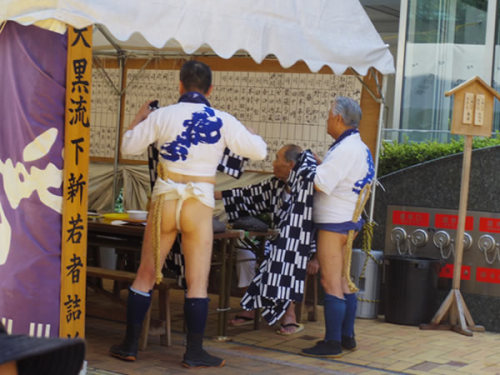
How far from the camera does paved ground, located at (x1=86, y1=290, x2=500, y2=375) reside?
5.38 m

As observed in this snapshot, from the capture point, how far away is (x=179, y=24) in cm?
482

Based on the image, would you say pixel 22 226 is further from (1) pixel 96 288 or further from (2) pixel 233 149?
(1) pixel 96 288

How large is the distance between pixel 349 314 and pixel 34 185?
2.57 m

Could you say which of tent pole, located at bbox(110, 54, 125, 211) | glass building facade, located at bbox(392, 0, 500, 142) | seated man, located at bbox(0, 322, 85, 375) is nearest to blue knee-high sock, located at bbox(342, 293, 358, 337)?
tent pole, located at bbox(110, 54, 125, 211)

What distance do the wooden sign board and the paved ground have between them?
1696 mm

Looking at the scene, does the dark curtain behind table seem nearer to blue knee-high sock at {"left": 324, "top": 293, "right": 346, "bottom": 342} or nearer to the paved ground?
the paved ground

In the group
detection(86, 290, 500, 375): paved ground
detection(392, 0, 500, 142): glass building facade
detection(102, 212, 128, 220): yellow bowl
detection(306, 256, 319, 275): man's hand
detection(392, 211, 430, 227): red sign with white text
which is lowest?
detection(86, 290, 500, 375): paved ground

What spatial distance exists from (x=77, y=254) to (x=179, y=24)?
4.62ft

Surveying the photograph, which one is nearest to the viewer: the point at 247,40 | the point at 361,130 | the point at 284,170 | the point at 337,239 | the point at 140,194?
the point at 247,40

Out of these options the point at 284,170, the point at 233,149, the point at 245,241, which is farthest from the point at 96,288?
the point at 233,149

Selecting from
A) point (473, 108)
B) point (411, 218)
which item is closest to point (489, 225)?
point (411, 218)

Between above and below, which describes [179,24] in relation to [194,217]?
above

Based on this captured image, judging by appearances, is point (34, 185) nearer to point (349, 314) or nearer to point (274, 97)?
point (349, 314)

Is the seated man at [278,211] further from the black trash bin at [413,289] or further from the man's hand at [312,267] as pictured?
the black trash bin at [413,289]
